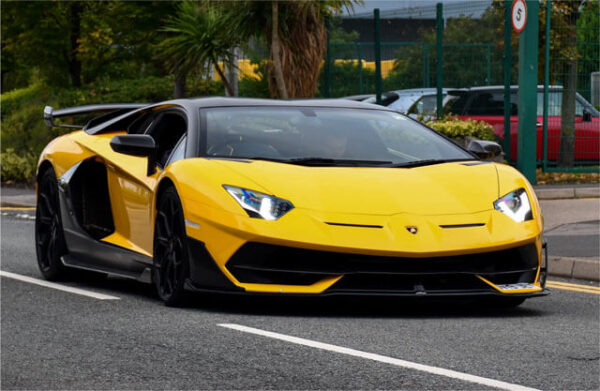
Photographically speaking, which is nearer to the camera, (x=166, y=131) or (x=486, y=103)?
(x=166, y=131)

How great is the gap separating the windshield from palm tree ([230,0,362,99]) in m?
12.0

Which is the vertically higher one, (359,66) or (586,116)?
(359,66)

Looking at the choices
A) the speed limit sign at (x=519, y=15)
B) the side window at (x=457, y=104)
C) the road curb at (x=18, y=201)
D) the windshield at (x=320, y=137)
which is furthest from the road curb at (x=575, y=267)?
the road curb at (x=18, y=201)

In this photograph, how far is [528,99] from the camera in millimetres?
17078

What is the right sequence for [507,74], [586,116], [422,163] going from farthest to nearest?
[507,74]
[586,116]
[422,163]

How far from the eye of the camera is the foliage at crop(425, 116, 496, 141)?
16.8 metres

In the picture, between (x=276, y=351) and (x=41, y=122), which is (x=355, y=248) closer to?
(x=276, y=351)

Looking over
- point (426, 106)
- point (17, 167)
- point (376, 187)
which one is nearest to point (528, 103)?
point (426, 106)

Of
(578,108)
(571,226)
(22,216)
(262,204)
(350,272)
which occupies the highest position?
(262,204)

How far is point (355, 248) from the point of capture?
5965 mm

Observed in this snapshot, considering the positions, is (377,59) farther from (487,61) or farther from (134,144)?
(134,144)

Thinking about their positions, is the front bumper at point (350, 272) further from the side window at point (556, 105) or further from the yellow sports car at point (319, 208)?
the side window at point (556, 105)

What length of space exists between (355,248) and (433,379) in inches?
42.1

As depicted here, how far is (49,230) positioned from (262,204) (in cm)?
323
